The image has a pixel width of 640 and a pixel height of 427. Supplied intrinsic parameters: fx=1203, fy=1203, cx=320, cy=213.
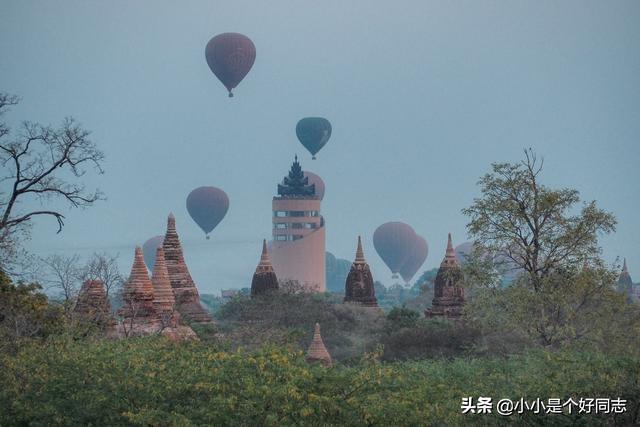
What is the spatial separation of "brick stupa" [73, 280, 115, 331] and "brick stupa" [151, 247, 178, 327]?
1870 mm

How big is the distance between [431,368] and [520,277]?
9.42 meters

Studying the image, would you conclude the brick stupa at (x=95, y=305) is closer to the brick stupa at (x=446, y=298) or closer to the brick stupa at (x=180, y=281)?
the brick stupa at (x=180, y=281)

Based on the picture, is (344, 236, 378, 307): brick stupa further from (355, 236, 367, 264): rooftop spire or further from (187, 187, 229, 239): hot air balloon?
(187, 187, 229, 239): hot air balloon

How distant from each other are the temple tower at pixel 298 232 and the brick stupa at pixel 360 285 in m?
83.2

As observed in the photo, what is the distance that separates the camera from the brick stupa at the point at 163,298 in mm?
45031

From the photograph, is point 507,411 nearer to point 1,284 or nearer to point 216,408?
point 216,408

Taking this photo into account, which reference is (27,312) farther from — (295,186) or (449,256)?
(295,186)

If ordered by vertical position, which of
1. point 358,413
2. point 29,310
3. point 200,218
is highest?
point 200,218

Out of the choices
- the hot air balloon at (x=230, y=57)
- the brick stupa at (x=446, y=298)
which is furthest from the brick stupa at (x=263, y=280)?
the hot air balloon at (x=230, y=57)

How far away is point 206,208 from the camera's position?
541 feet

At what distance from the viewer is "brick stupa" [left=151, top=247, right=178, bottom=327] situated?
148 ft

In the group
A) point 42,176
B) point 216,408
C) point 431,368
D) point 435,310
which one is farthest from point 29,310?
point 435,310

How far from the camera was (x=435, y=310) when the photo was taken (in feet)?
231

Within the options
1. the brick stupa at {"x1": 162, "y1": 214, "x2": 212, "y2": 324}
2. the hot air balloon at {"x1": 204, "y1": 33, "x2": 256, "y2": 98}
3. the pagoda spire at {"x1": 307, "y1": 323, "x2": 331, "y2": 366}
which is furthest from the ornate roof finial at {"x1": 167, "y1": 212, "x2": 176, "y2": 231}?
the hot air balloon at {"x1": 204, "y1": 33, "x2": 256, "y2": 98}
